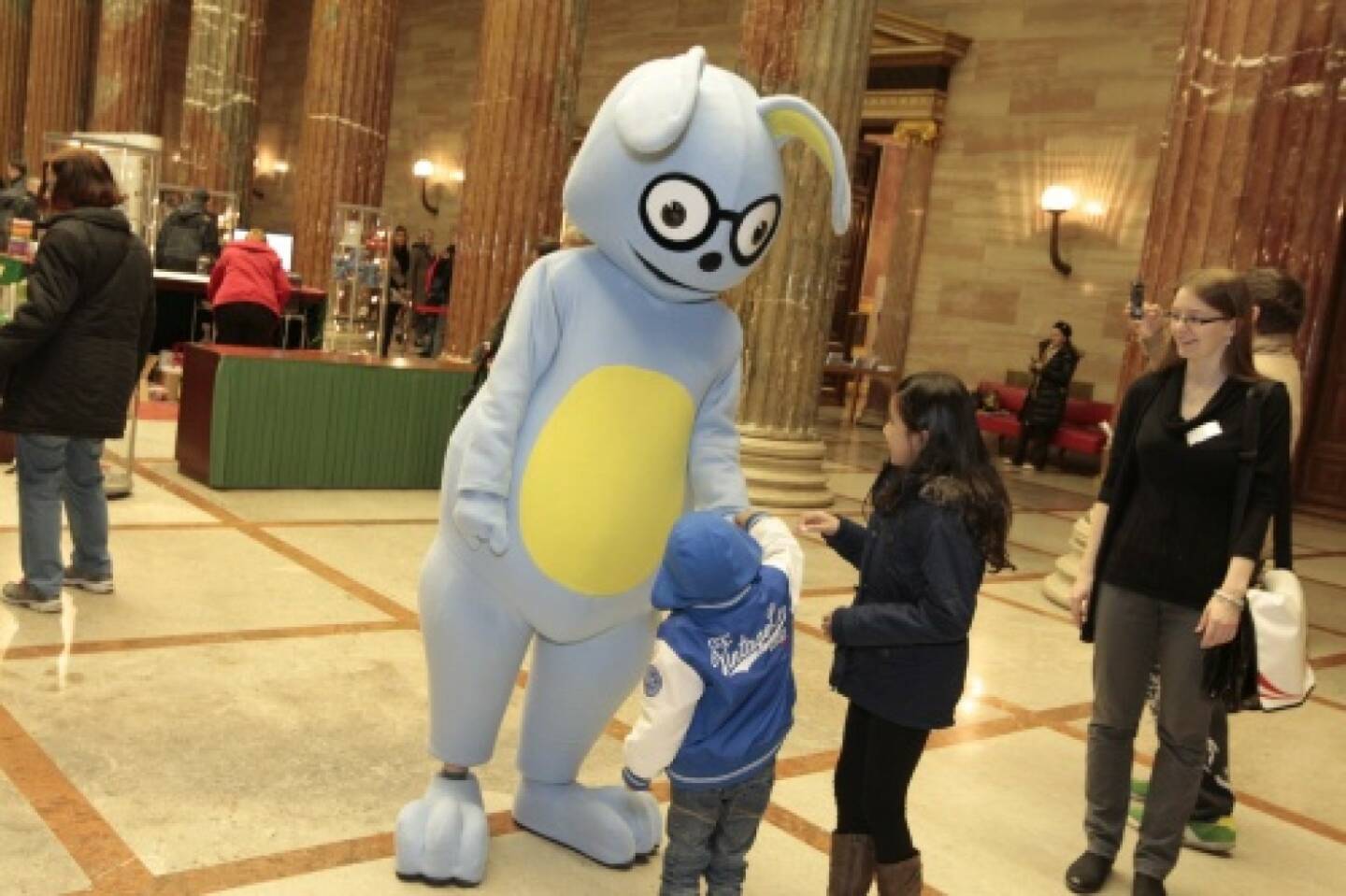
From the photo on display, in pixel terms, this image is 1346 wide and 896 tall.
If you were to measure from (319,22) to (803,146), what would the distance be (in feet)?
25.1

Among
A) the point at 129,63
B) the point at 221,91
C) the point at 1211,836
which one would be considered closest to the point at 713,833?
the point at 1211,836

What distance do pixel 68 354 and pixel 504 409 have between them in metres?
2.38

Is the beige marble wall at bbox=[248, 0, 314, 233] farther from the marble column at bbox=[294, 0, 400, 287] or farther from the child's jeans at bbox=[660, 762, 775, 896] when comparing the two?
the child's jeans at bbox=[660, 762, 775, 896]

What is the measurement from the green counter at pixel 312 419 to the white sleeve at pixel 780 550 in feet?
16.4

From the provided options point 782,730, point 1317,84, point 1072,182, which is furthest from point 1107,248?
point 782,730

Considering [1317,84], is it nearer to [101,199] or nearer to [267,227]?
[101,199]

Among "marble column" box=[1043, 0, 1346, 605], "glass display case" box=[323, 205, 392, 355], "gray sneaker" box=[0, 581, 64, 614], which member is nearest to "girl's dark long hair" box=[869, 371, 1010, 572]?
"gray sneaker" box=[0, 581, 64, 614]

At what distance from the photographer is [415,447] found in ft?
26.2

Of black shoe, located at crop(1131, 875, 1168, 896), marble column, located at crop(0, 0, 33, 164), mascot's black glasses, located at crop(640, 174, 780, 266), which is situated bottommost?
black shoe, located at crop(1131, 875, 1168, 896)

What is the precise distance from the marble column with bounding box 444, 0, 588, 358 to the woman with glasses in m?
7.41

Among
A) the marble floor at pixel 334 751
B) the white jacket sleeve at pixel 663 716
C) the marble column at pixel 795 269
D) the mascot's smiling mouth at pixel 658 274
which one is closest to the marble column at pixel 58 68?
the marble column at pixel 795 269

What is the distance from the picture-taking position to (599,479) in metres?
3.02

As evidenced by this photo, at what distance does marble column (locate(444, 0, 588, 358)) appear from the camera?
10.1m

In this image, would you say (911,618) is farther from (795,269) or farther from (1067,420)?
(1067,420)
